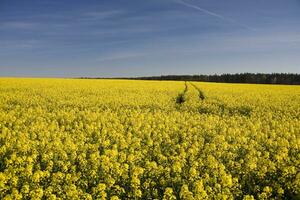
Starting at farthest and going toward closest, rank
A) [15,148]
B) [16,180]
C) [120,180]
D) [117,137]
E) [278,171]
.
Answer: [117,137]
[15,148]
[278,171]
[120,180]
[16,180]

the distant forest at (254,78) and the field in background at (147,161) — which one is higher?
the distant forest at (254,78)

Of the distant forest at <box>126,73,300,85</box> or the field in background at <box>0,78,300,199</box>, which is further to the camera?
the distant forest at <box>126,73,300,85</box>

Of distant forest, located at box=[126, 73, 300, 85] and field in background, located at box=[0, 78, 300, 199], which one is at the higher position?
distant forest, located at box=[126, 73, 300, 85]

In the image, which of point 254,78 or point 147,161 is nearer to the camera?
point 147,161

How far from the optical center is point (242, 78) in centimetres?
10375

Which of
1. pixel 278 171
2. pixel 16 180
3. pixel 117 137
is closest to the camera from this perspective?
pixel 16 180

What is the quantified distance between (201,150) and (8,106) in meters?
12.6

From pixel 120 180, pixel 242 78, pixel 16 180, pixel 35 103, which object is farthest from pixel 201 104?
pixel 242 78

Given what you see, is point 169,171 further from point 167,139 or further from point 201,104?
point 201,104

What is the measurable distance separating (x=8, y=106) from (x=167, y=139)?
36.1 ft

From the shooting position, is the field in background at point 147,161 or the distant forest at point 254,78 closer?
the field in background at point 147,161

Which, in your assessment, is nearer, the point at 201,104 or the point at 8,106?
the point at 8,106

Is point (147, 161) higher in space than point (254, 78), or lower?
lower

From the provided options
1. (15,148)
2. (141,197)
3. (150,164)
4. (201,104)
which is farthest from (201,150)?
(201,104)
